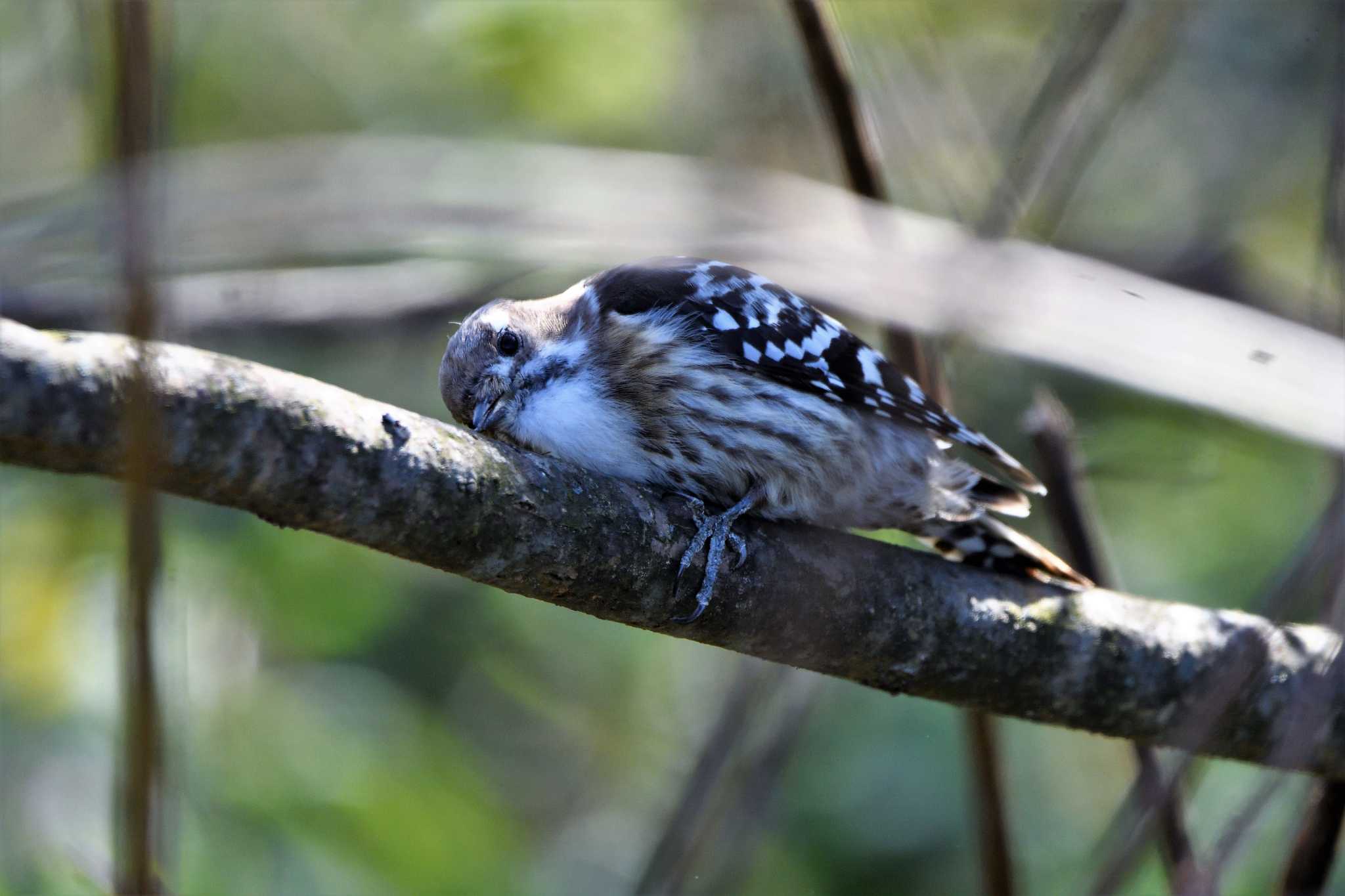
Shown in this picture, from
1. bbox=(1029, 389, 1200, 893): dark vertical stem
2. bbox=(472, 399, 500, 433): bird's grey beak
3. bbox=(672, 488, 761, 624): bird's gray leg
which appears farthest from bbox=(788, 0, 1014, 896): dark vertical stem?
bbox=(472, 399, 500, 433): bird's grey beak

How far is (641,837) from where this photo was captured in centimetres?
725

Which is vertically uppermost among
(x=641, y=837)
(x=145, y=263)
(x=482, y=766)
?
(x=145, y=263)

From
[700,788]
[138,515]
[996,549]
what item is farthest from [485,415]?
[138,515]

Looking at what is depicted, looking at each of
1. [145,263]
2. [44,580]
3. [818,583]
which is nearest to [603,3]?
[44,580]

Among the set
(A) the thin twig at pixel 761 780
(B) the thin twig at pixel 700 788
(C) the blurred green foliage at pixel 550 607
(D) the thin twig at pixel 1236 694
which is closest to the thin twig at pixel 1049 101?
(C) the blurred green foliage at pixel 550 607

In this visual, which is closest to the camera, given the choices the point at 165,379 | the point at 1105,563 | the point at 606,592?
the point at 165,379

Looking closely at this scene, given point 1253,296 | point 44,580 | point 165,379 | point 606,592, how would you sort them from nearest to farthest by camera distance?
point 165,379
point 606,592
point 44,580
point 1253,296

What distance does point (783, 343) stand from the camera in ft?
11.9

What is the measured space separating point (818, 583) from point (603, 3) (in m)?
4.61

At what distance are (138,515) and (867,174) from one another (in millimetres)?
3067

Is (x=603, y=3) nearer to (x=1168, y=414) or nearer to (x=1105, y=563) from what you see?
(x=1168, y=414)

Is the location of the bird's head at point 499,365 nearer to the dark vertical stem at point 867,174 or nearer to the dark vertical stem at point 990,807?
the dark vertical stem at point 867,174

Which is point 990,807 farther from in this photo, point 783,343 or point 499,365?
point 499,365

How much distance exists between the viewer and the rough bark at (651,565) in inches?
67.1
